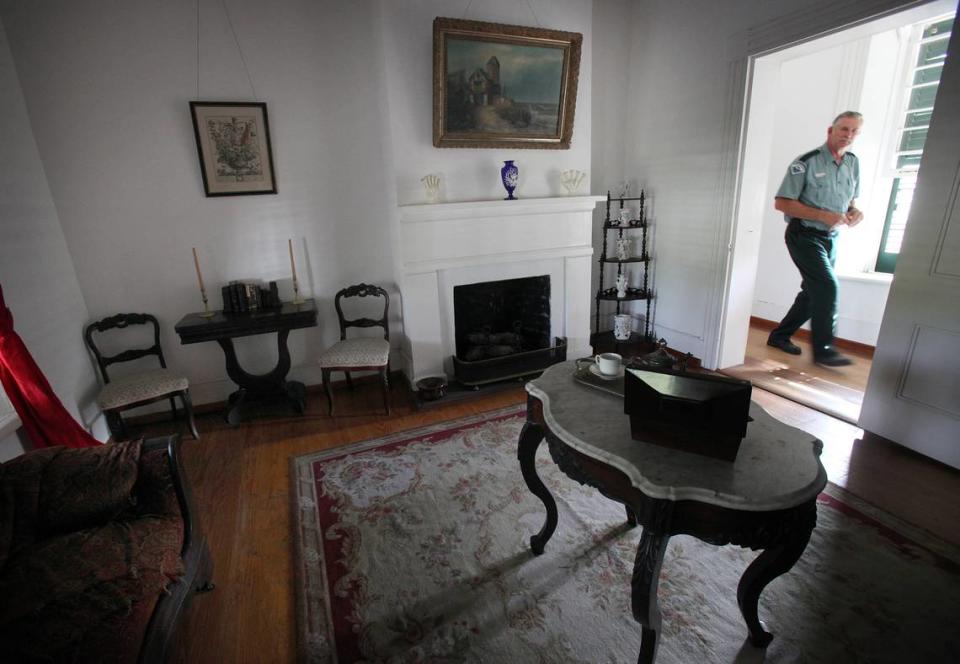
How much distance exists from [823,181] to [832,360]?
1.41m

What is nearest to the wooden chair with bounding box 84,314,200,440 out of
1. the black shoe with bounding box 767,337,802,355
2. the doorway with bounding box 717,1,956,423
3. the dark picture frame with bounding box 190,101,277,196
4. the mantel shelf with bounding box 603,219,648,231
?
the dark picture frame with bounding box 190,101,277,196

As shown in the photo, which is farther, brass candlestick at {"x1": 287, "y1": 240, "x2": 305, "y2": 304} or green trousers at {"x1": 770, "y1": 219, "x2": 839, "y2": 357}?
green trousers at {"x1": 770, "y1": 219, "x2": 839, "y2": 357}

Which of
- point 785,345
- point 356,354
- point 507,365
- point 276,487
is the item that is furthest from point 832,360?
point 276,487

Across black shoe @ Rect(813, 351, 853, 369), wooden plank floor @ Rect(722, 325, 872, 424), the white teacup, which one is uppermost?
the white teacup

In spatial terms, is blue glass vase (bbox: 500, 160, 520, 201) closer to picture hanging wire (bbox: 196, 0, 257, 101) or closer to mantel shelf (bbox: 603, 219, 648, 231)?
mantel shelf (bbox: 603, 219, 648, 231)

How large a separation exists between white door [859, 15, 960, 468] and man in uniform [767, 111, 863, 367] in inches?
47.5

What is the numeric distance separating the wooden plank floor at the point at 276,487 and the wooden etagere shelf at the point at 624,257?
1.23 metres

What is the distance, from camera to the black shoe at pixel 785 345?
3939mm

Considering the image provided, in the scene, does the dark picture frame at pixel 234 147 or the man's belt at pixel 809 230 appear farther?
the man's belt at pixel 809 230

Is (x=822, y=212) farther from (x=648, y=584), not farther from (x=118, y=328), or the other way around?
(x=118, y=328)

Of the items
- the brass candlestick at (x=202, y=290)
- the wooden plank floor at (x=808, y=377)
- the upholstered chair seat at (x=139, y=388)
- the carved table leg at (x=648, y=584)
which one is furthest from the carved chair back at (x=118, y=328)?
the wooden plank floor at (x=808, y=377)

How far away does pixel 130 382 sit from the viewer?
107 inches

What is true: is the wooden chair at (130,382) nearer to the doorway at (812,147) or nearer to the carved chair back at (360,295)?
the carved chair back at (360,295)

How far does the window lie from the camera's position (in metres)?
3.41
